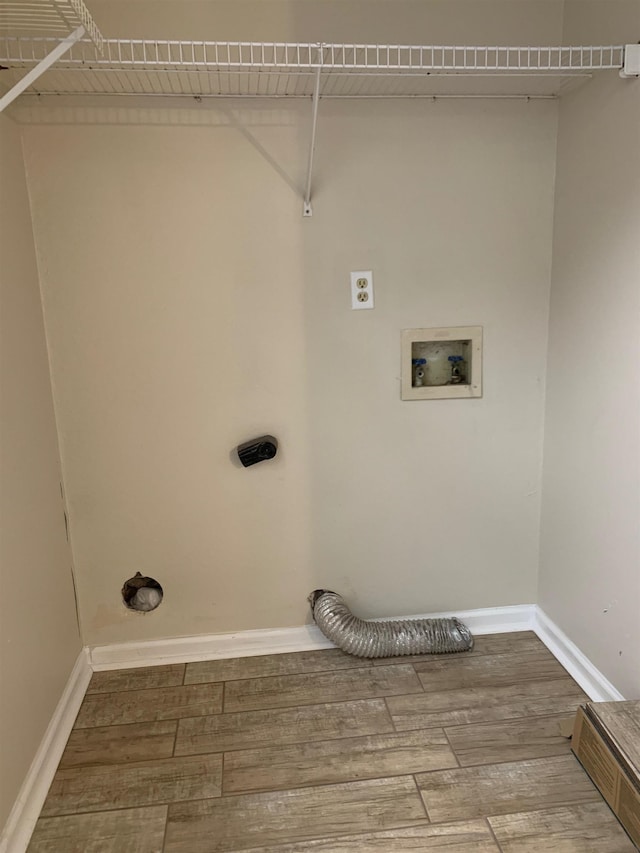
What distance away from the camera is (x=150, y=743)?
1.77m

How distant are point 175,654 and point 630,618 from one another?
1543 millimetres

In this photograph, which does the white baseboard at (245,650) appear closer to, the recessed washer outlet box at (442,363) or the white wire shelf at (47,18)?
the recessed washer outlet box at (442,363)

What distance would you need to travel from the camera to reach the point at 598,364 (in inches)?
71.1

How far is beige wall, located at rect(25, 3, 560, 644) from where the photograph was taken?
1.86 m

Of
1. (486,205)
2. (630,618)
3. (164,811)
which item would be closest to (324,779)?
(164,811)

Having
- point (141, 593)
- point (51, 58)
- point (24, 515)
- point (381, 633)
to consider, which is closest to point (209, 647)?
point (141, 593)

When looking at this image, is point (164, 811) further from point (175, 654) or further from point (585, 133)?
point (585, 133)

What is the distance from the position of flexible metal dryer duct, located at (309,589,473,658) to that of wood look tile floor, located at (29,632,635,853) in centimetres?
5

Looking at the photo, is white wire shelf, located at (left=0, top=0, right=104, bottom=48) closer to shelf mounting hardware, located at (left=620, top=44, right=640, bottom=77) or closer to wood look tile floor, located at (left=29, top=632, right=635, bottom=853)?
shelf mounting hardware, located at (left=620, top=44, right=640, bottom=77)

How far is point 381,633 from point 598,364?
1.18 m

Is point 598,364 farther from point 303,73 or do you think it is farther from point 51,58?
point 51,58

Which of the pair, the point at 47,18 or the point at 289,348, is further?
the point at 289,348

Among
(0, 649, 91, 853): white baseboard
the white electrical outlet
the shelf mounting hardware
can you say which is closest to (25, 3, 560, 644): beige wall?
the white electrical outlet

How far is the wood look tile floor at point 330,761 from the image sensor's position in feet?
4.77
